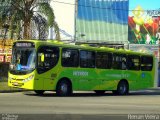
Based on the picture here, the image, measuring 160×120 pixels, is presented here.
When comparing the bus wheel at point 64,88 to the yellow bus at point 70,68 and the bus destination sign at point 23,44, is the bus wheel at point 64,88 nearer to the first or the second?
the yellow bus at point 70,68

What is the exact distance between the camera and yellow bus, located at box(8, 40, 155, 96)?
24531 millimetres

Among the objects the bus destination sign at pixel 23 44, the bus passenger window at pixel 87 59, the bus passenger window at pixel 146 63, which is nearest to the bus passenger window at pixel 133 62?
the bus passenger window at pixel 146 63

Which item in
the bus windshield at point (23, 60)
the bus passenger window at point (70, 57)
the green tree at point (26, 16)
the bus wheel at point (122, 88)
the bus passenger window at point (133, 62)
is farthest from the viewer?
the green tree at point (26, 16)

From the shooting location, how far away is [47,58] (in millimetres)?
24719

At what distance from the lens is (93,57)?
27609 mm

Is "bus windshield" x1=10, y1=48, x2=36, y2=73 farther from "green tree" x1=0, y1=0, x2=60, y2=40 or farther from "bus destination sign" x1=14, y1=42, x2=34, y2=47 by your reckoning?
"green tree" x1=0, y1=0, x2=60, y2=40

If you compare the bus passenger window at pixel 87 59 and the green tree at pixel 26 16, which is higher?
the green tree at pixel 26 16

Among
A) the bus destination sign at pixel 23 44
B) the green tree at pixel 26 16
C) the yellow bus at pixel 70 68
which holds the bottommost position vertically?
the yellow bus at pixel 70 68

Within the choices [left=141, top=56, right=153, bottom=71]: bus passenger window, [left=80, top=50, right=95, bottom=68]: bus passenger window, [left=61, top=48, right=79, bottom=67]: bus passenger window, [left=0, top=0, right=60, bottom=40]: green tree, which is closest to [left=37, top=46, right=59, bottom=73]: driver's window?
[left=61, top=48, right=79, bottom=67]: bus passenger window

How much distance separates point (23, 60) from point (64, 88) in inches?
109

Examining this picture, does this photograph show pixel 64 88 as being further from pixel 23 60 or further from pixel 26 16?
pixel 26 16

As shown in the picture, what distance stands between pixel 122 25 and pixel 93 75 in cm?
3341

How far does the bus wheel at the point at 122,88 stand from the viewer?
30159 millimetres

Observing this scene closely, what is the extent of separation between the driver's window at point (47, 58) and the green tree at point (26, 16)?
11.6 metres
